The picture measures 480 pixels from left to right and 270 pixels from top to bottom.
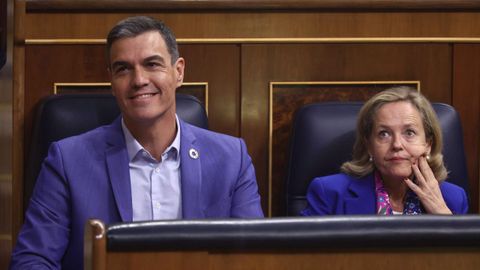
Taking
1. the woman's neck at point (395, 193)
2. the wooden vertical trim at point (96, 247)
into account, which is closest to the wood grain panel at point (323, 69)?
the woman's neck at point (395, 193)

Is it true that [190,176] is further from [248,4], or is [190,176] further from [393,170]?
[248,4]

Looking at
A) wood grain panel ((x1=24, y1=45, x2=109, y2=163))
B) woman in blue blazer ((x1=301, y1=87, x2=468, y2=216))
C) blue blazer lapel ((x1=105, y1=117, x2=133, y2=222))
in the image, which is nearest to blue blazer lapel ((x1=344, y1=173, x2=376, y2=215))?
woman in blue blazer ((x1=301, y1=87, x2=468, y2=216))

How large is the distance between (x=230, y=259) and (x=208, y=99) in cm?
102

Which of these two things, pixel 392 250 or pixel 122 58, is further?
pixel 122 58

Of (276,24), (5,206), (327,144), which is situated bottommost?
(5,206)

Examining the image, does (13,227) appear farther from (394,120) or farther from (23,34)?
(394,120)

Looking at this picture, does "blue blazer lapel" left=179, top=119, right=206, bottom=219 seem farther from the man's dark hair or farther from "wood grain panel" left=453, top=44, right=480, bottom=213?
"wood grain panel" left=453, top=44, right=480, bottom=213

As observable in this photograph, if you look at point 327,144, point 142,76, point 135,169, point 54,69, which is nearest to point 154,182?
point 135,169

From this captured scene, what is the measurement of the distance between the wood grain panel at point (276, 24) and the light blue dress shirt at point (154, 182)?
15.8 inches

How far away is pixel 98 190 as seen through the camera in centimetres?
123

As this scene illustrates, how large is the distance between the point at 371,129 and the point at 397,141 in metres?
0.05

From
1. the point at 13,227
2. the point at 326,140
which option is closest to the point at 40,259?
the point at 13,227

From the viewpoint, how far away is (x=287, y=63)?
164 centimetres

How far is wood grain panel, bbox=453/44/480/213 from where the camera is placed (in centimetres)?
166
